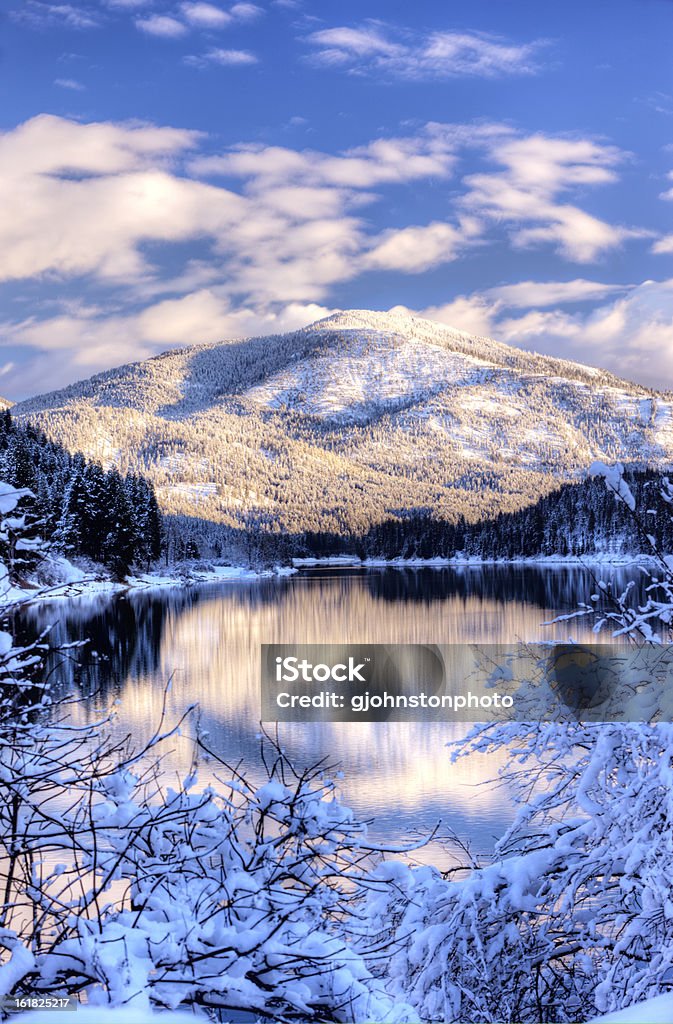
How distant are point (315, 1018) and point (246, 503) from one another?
144 metres

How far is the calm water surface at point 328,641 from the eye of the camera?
7703 millimetres

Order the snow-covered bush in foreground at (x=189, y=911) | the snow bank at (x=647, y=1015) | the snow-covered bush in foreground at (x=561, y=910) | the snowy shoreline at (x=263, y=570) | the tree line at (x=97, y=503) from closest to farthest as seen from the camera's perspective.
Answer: the snow bank at (x=647, y=1015), the snow-covered bush in foreground at (x=189, y=911), the snow-covered bush in foreground at (x=561, y=910), the tree line at (x=97, y=503), the snowy shoreline at (x=263, y=570)

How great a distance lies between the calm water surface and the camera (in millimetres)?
7703

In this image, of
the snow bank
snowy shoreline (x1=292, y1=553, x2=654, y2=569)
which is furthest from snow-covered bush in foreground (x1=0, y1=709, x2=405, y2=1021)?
snowy shoreline (x1=292, y1=553, x2=654, y2=569)

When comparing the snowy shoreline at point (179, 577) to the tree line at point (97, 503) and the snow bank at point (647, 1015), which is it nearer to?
the tree line at point (97, 503)

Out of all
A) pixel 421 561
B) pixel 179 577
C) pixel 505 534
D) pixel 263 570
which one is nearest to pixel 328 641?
pixel 179 577

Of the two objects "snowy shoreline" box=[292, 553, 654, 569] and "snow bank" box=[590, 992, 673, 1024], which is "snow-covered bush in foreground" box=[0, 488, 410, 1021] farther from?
"snowy shoreline" box=[292, 553, 654, 569]

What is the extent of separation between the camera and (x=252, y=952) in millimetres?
1814

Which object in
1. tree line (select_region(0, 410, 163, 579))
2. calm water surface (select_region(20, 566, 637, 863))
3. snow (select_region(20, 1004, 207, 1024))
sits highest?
tree line (select_region(0, 410, 163, 579))

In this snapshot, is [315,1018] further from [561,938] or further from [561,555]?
[561,555]

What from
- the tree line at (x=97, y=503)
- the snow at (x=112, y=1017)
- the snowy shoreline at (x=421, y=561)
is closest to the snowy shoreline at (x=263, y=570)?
the snowy shoreline at (x=421, y=561)

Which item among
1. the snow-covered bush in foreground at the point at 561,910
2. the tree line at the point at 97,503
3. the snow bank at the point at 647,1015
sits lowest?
the snow-covered bush in foreground at the point at 561,910

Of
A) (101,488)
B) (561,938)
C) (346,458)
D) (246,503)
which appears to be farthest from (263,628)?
(346,458)

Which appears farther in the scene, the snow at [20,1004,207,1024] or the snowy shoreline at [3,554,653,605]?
the snowy shoreline at [3,554,653,605]
